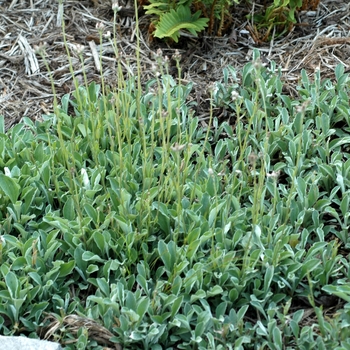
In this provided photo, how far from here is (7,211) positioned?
2936mm

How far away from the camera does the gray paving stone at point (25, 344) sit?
2295 mm

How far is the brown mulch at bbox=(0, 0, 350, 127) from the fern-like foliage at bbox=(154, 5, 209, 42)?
7.5 inches

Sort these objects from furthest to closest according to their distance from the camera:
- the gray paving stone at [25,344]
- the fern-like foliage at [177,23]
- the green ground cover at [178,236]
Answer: the fern-like foliage at [177,23] → the green ground cover at [178,236] → the gray paving stone at [25,344]

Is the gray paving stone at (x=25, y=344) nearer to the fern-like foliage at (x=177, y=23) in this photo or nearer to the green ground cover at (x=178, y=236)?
the green ground cover at (x=178, y=236)

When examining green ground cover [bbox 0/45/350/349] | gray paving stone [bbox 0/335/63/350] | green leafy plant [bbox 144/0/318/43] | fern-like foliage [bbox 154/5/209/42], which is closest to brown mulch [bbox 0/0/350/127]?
green leafy plant [bbox 144/0/318/43]

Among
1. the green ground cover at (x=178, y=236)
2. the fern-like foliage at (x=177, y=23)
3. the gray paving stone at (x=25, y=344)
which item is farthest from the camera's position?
the fern-like foliage at (x=177, y=23)

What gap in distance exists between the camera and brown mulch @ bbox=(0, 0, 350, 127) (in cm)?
377

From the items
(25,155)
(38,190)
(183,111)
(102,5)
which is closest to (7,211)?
(38,190)

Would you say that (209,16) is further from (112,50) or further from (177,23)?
(112,50)

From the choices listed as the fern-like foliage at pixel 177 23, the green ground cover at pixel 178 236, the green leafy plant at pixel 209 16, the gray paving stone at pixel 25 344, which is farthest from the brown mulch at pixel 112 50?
the gray paving stone at pixel 25 344

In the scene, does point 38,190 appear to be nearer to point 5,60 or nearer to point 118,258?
point 118,258

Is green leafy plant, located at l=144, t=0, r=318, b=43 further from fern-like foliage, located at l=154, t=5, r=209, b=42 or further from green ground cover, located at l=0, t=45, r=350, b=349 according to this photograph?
green ground cover, located at l=0, t=45, r=350, b=349

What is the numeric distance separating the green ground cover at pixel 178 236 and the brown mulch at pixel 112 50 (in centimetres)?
46

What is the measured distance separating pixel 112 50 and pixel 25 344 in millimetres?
2199
